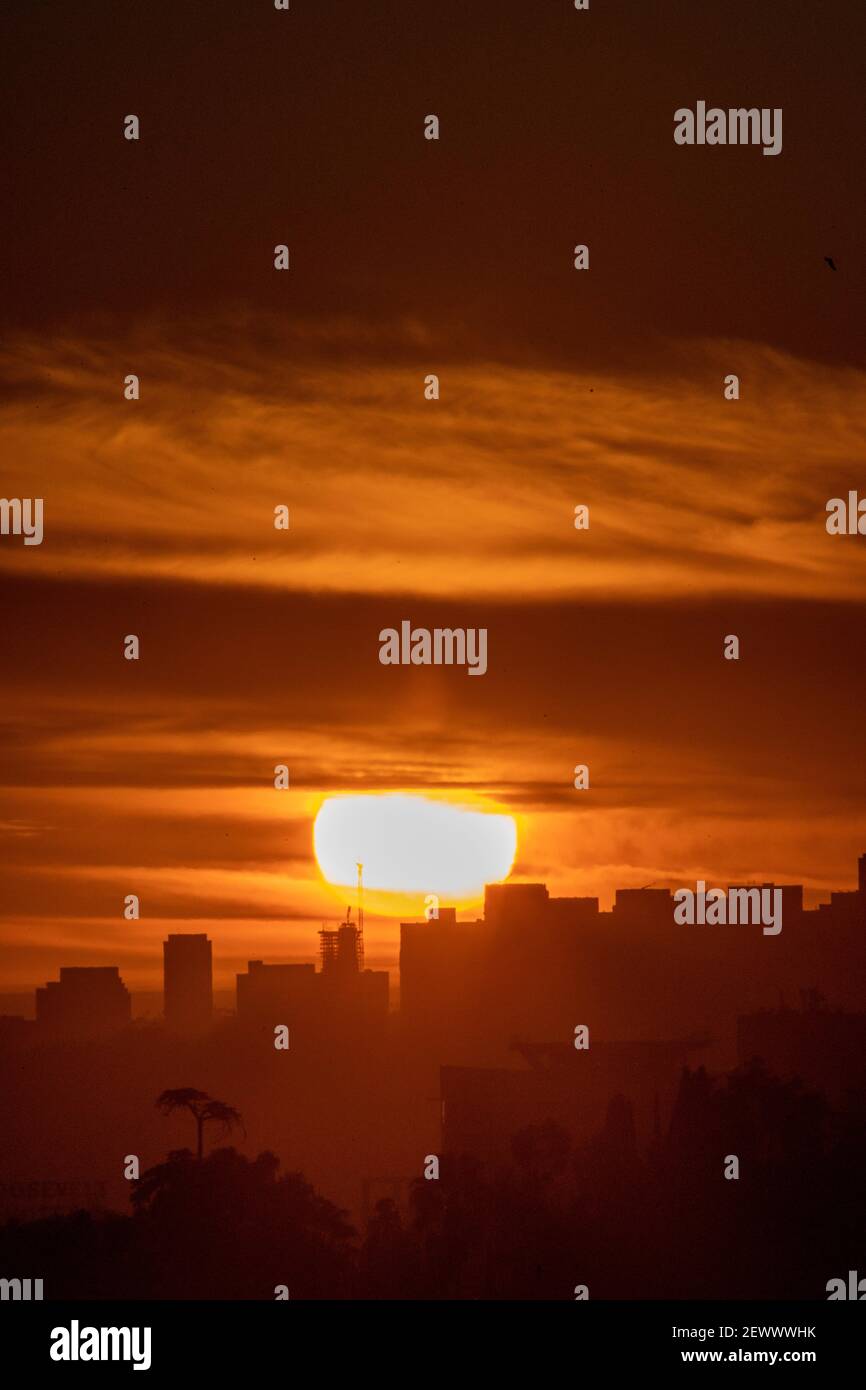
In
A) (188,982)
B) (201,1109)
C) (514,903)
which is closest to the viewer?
(188,982)

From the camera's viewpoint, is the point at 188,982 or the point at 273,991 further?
→ the point at 273,991

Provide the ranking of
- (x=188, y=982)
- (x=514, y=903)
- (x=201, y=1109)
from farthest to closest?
(x=201, y=1109), (x=514, y=903), (x=188, y=982)

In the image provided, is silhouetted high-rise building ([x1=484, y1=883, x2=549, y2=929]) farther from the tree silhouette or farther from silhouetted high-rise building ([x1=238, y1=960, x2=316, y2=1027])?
the tree silhouette

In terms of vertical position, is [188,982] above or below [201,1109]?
above

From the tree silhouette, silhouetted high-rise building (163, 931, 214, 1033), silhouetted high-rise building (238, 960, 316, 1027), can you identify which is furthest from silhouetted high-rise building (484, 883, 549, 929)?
the tree silhouette

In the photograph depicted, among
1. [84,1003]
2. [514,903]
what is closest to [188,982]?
[84,1003]

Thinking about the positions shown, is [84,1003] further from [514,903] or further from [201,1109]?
[514,903]
